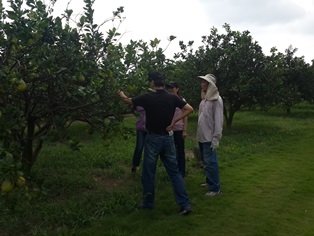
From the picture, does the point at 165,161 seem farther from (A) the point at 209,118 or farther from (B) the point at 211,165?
(A) the point at 209,118

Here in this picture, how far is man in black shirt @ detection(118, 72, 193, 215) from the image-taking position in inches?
218

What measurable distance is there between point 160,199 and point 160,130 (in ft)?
5.00

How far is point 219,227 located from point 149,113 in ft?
6.53

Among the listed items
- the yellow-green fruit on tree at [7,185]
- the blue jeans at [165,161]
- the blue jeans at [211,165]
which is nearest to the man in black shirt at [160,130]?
the blue jeans at [165,161]

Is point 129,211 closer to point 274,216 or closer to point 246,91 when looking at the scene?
point 274,216

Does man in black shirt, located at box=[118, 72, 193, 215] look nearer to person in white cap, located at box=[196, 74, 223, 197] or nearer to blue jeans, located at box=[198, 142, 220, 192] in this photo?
person in white cap, located at box=[196, 74, 223, 197]

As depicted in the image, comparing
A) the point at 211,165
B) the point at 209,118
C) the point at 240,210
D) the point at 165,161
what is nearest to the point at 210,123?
the point at 209,118

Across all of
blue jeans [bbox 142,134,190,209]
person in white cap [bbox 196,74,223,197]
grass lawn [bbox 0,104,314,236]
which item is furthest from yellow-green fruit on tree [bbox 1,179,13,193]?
person in white cap [bbox 196,74,223,197]

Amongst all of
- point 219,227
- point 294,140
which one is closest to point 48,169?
point 219,227

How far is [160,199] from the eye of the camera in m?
6.47

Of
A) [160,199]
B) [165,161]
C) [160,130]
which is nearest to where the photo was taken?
[160,130]

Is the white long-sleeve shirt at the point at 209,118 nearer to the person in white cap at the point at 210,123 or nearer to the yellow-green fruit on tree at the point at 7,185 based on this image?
the person in white cap at the point at 210,123

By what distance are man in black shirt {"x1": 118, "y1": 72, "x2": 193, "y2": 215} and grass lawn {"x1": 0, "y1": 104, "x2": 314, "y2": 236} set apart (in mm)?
388

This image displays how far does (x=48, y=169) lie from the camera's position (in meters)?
8.47
